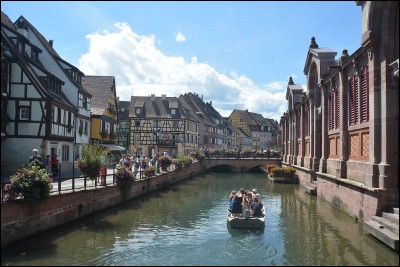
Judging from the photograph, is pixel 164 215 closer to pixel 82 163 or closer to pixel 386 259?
pixel 82 163

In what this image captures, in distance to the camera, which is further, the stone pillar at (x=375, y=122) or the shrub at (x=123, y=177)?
the shrub at (x=123, y=177)

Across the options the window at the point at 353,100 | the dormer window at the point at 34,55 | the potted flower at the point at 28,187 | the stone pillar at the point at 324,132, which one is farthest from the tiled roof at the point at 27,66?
the window at the point at 353,100

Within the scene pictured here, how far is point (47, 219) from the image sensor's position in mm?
15836

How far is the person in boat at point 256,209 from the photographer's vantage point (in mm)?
17797

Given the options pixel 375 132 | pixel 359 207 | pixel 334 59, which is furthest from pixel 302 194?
pixel 375 132

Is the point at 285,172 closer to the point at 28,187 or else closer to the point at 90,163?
the point at 90,163

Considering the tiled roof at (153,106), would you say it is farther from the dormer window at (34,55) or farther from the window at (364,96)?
the window at (364,96)

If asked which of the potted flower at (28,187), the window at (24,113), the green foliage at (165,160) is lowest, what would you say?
the potted flower at (28,187)

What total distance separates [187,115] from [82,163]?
50.2 meters

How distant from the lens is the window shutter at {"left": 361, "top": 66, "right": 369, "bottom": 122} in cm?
1871

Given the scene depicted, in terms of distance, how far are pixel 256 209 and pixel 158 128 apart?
49.8 meters

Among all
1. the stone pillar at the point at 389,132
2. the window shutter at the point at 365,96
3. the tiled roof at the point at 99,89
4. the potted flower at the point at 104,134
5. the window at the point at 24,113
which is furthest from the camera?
the tiled roof at the point at 99,89

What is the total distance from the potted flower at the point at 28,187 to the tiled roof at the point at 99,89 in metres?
27.7

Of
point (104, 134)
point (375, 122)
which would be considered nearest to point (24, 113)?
point (104, 134)
